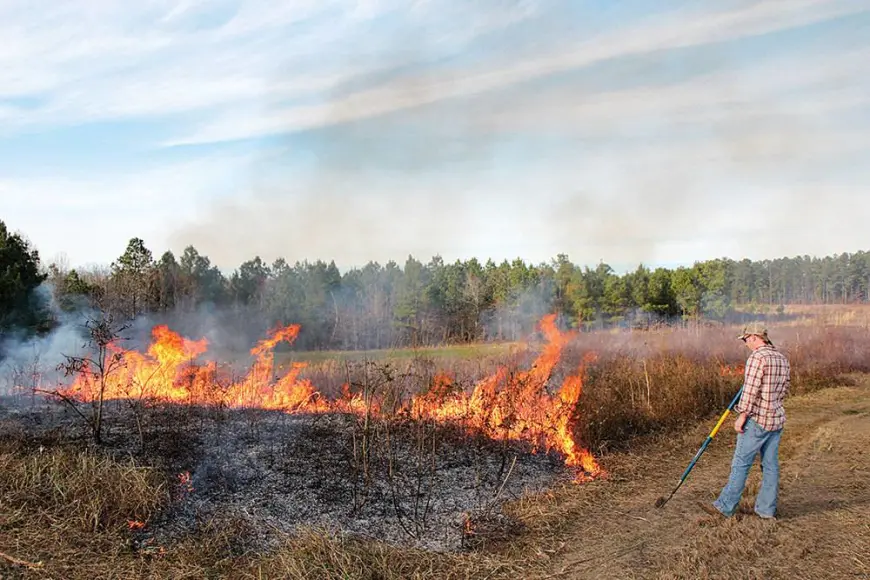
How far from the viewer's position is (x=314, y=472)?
26.2 ft

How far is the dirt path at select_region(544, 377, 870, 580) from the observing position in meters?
5.57

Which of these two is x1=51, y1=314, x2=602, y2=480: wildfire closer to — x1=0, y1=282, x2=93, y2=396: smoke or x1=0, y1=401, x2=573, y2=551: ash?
x1=0, y1=401, x2=573, y2=551: ash

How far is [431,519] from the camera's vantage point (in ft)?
22.7

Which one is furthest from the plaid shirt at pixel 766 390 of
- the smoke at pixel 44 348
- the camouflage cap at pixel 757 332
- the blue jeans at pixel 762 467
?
the smoke at pixel 44 348

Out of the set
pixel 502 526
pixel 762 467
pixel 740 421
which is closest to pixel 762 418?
pixel 740 421

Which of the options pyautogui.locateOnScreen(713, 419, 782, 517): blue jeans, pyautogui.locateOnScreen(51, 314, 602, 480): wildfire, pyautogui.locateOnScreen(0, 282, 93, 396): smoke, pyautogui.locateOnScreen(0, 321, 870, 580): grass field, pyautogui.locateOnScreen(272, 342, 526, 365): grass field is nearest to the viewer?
pyautogui.locateOnScreen(0, 321, 870, 580): grass field

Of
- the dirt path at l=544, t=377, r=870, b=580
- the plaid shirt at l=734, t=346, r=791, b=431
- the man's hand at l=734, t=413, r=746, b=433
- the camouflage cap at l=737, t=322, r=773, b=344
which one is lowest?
the dirt path at l=544, t=377, r=870, b=580

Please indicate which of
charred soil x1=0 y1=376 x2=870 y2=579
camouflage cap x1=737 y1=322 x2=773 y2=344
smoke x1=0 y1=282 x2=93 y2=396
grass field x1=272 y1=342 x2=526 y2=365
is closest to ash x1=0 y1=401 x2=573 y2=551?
charred soil x1=0 y1=376 x2=870 y2=579

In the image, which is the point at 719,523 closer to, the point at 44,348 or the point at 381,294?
the point at 44,348

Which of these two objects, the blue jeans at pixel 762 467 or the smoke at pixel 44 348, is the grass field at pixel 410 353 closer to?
the smoke at pixel 44 348

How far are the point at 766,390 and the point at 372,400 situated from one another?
7.50 meters

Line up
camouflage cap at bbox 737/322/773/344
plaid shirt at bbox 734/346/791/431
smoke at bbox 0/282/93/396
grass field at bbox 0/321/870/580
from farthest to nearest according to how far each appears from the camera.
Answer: smoke at bbox 0/282/93/396, camouflage cap at bbox 737/322/773/344, plaid shirt at bbox 734/346/791/431, grass field at bbox 0/321/870/580

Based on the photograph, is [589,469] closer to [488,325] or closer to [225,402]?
[225,402]

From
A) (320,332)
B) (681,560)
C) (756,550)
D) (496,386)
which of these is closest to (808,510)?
(756,550)
